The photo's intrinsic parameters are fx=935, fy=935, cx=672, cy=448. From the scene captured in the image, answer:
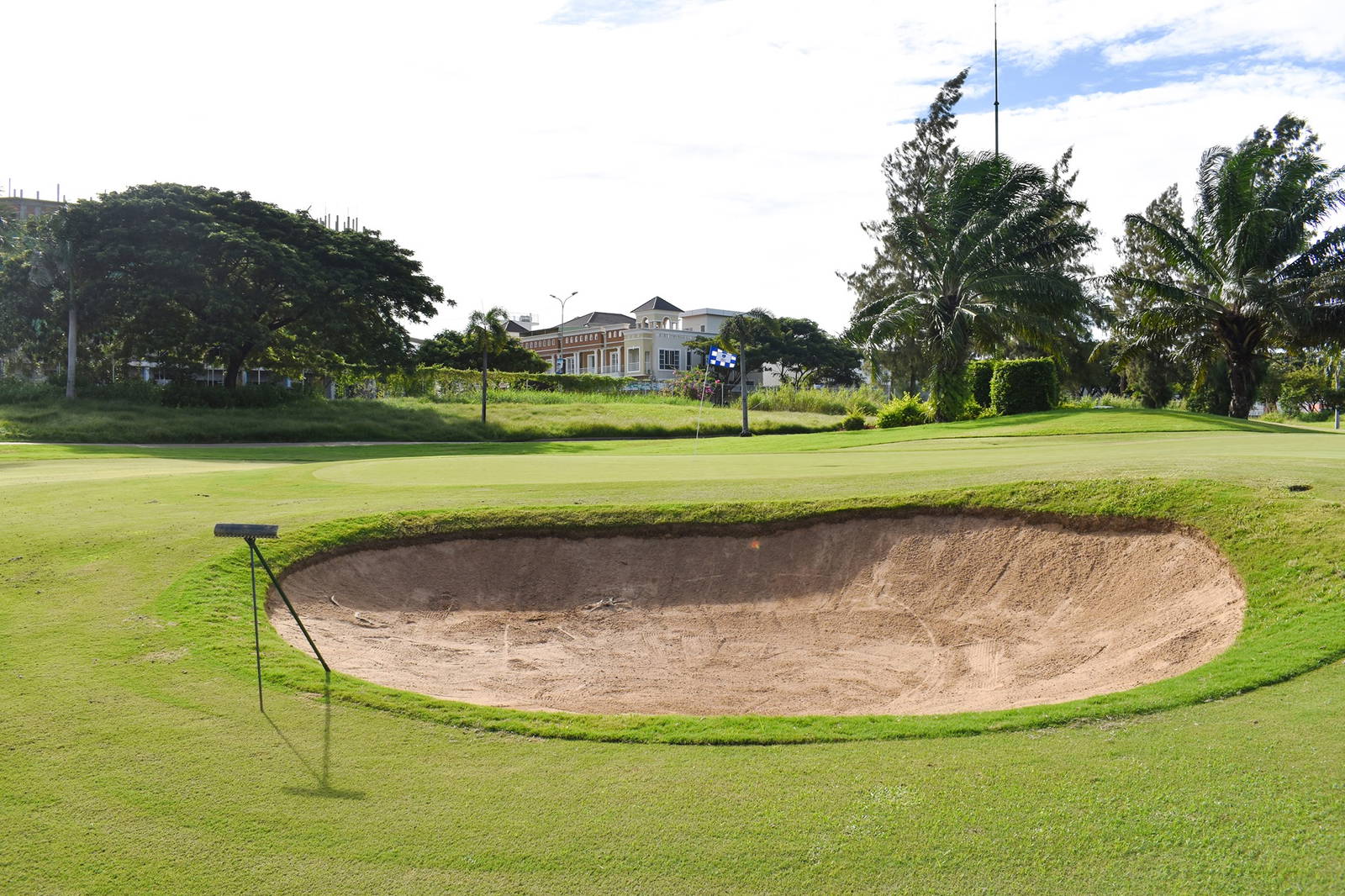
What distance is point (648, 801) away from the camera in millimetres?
5223

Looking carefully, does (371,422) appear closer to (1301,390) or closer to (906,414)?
(906,414)

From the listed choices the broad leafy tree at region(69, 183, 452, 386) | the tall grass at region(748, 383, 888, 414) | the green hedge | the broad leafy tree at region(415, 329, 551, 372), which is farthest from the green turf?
the broad leafy tree at region(415, 329, 551, 372)

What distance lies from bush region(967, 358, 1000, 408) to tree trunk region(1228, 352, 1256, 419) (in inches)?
365

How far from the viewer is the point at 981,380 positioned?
137ft

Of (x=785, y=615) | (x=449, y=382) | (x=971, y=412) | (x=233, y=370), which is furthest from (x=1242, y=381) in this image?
(x=233, y=370)

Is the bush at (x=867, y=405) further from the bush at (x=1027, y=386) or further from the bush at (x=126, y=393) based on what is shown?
the bush at (x=126, y=393)

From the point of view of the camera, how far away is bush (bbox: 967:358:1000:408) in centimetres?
4153

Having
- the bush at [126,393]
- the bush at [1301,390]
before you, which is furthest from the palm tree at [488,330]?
the bush at [1301,390]

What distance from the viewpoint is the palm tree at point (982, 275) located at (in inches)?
1521

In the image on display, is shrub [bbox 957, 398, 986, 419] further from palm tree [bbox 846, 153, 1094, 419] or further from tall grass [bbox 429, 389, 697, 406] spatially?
tall grass [bbox 429, 389, 697, 406]

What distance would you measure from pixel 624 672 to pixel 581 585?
2.81m

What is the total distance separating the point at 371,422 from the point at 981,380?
28.1m

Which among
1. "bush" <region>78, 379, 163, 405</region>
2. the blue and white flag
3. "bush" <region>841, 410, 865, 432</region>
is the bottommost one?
"bush" <region>841, 410, 865, 432</region>

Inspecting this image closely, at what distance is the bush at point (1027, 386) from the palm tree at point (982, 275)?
3.83 feet
